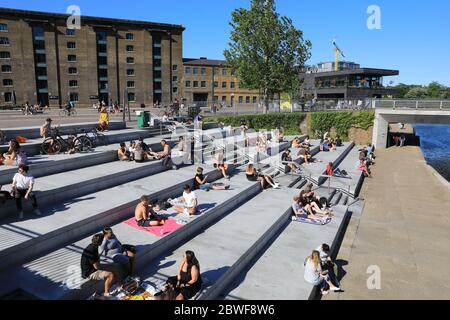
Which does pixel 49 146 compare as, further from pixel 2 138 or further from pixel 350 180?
pixel 350 180

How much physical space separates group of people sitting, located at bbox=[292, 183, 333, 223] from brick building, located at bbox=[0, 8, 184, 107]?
5030cm

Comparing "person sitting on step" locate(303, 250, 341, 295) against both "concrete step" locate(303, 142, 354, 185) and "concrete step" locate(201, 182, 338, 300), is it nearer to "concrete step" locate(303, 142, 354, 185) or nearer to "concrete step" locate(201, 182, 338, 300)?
"concrete step" locate(201, 182, 338, 300)

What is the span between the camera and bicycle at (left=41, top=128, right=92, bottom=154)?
1483 cm

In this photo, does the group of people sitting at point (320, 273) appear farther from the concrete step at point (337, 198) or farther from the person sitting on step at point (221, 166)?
the person sitting on step at point (221, 166)

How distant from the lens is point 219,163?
16969mm

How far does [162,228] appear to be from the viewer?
1029cm

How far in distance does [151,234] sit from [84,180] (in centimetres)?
379

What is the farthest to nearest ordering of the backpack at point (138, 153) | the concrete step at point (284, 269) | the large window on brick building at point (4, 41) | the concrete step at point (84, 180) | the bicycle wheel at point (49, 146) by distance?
the large window on brick building at point (4, 41) < the backpack at point (138, 153) < the bicycle wheel at point (49, 146) < the concrete step at point (84, 180) < the concrete step at point (284, 269)

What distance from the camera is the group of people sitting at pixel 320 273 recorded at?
9023 mm

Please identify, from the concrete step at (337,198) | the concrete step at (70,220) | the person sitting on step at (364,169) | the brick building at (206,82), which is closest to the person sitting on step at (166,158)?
the concrete step at (70,220)

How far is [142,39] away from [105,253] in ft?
211

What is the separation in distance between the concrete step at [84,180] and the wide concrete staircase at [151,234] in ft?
0.11
